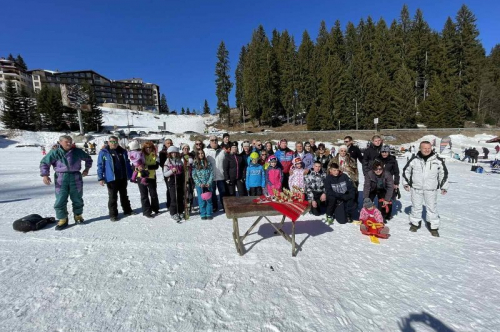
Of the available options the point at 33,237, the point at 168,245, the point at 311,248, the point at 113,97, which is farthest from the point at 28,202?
the point at 113,97

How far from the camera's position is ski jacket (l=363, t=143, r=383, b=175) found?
5823 millimetres

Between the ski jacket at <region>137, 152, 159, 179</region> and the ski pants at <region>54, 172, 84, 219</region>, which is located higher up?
the ski jacket at <region>137, 152, 159, 179</region>

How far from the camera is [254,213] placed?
387 centimetres

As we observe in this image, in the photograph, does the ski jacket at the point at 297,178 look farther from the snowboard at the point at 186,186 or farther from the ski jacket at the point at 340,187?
the snowboard at the point at 186,186

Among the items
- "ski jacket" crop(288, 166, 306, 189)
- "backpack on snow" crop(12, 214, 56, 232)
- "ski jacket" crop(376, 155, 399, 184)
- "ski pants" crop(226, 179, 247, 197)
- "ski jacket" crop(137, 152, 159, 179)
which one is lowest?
"backpack on snow" crop(12, 214, 56, 232)

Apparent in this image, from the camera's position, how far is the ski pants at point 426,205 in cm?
477

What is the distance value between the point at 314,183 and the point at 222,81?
2138 inches

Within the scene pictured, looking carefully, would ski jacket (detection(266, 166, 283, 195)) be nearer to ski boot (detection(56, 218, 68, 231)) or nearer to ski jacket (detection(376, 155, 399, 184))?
ski jacket (detection(376, 155, 399, 184))

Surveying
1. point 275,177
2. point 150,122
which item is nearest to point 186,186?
point 275,177

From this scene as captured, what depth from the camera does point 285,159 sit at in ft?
23.4

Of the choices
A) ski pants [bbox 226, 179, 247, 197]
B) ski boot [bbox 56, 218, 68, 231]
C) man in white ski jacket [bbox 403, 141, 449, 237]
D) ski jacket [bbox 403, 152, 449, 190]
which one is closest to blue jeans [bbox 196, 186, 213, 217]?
ski pants [bbox 226, 179, 247, 197]

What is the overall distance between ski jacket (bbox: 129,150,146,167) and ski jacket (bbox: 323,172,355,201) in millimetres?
4572

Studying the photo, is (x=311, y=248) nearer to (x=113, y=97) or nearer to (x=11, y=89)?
(x=11, y=89)

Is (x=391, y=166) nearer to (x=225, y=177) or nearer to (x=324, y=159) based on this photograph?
(x=324, y=159)
